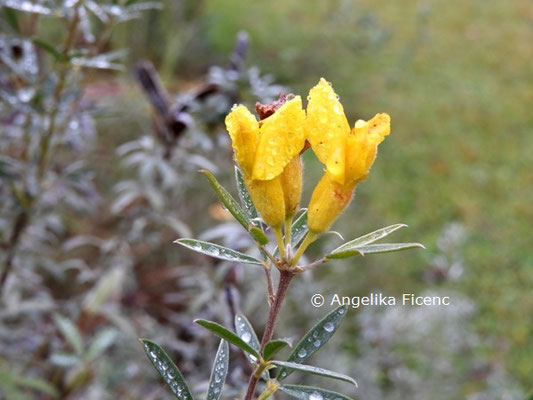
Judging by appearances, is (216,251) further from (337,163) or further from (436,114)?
(436,114)

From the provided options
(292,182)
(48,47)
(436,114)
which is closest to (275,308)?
(292,182)

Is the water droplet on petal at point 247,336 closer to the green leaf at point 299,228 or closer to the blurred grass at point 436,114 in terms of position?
the green leaf at point 299,228

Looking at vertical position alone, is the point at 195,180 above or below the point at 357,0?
below

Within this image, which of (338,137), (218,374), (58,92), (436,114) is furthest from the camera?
(436,114)

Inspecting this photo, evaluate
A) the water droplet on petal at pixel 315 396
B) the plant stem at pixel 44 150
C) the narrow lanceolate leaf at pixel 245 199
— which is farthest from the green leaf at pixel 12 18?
the water droplet on petal at pixel 315 396

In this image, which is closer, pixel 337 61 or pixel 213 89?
pixel 213 89

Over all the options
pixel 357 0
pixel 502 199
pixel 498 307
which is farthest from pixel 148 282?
pixel 357 0

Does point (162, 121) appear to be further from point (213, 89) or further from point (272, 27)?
point (272, 27)
